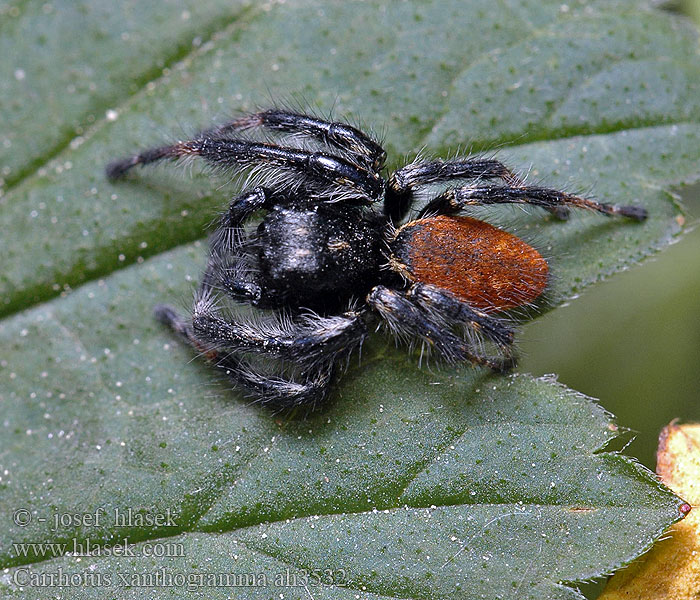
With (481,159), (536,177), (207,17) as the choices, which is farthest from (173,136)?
(536,177)

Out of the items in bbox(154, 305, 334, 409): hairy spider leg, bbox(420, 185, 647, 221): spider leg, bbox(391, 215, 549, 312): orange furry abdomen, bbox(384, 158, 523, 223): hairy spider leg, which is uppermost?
bbox(384, 158, 523, 223): hairy spider leg

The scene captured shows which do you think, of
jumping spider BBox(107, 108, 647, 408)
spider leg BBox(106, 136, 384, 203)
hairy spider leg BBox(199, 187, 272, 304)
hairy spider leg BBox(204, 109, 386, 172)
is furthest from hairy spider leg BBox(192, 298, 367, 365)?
hairy spider leg BBox(204, 109, 386, 172)

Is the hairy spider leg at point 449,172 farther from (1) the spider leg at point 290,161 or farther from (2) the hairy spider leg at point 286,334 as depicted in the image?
(2) the hairy spider leg at point 286,334

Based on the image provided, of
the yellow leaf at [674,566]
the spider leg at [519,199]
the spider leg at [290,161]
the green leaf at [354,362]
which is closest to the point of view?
the yellow leaf at [674,566]

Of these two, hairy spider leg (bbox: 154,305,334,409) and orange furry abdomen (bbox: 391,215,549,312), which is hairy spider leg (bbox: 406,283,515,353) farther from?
hairy spider leg (bbox: 154,305,334,409)

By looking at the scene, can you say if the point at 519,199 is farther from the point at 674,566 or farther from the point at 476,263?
the point at 674,566

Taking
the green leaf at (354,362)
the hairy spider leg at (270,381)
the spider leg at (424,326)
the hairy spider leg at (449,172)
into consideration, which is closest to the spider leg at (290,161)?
the hairy spider leg at (449,172)

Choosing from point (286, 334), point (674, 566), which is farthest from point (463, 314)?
point (674, 566)
